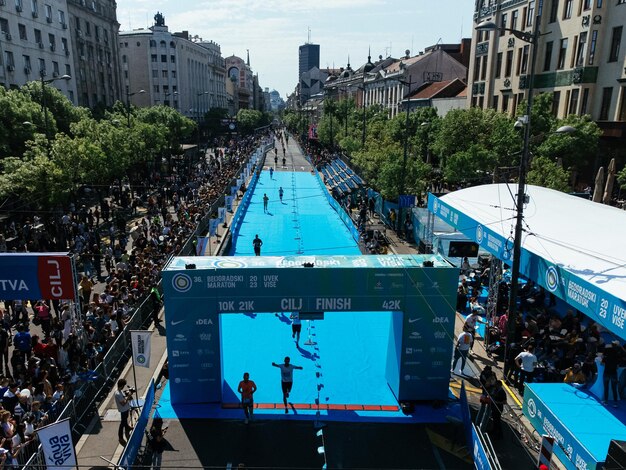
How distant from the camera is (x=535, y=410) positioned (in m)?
11.7

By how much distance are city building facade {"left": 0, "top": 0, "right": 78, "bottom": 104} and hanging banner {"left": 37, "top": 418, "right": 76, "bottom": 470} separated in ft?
114

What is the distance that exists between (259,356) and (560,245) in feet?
32.9

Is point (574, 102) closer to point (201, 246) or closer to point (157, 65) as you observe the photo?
point (201, 246)

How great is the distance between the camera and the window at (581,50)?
34.1m

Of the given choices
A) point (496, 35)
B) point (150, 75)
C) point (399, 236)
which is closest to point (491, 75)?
point (496, 35)

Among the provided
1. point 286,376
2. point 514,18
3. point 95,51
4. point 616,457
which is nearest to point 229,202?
point 286,376

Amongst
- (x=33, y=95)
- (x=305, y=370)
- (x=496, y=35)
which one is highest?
(x=496, y=35)

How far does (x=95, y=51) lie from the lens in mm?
57812

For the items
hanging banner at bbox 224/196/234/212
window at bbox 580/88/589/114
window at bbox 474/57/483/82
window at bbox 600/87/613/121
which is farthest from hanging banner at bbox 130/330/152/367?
window at bbox 474/57/483/82

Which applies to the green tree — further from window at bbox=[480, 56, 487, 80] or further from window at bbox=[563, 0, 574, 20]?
window at bbox=[480, 56, 487, 80]

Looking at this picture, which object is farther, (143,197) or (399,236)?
(143,197)

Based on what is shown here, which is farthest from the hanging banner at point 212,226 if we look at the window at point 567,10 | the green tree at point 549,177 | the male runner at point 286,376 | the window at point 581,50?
the window at point 567,10

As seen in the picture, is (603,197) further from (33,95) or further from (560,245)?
(33,95)

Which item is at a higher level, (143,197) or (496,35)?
(496,35)
